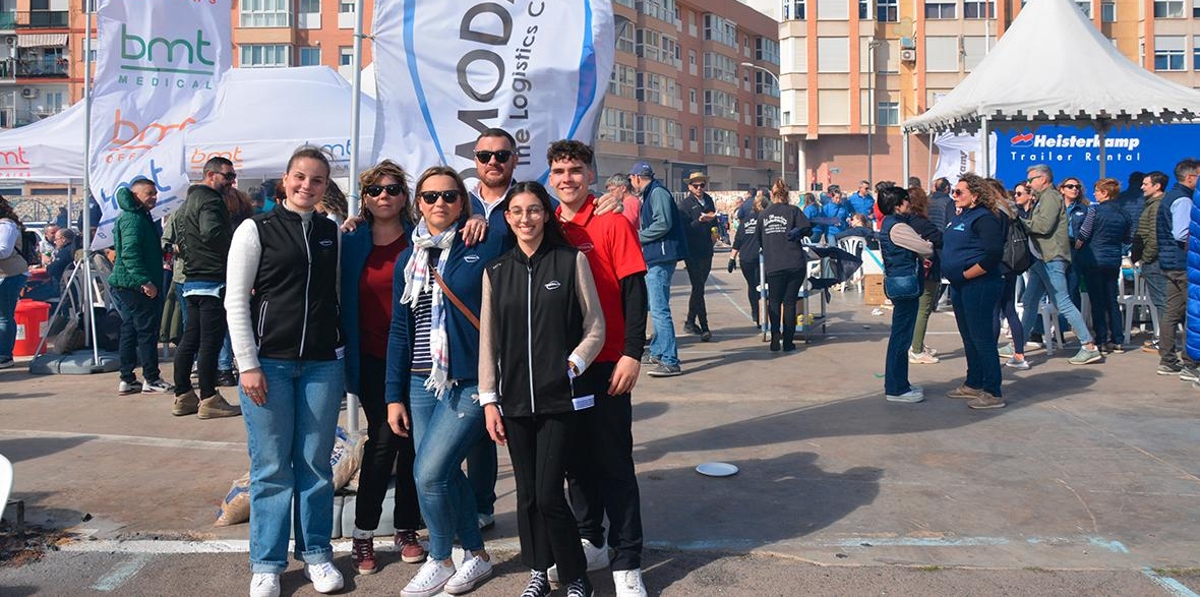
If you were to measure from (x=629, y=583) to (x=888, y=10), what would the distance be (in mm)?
57520

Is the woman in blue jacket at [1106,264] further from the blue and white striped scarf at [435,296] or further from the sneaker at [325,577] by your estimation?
the sneaker at [325,577]

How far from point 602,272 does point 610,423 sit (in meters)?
0.63

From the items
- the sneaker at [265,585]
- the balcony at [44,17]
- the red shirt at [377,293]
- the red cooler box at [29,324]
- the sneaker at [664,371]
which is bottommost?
the sneaker at [265,585]

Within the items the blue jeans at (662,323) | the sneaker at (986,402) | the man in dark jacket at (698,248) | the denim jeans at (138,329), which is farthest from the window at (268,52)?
the sneaker at (986,402)

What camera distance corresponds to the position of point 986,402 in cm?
786

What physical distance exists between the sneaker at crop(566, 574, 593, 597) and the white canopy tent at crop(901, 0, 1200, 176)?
10.8 metres

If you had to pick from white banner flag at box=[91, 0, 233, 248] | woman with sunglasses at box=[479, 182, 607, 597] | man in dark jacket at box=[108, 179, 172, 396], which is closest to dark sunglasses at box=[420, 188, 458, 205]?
woman with sunglasses at box=[479, 182, 607, 597]

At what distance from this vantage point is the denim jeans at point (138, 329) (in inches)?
348

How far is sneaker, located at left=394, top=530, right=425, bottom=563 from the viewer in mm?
4625

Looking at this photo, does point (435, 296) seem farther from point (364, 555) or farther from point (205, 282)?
point (205, 282)

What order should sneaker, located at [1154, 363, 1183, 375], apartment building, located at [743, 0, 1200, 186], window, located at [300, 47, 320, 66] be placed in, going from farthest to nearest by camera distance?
apartment building, located at [743, 0, 1200, 186], window, located at [300, 47, 320, 66], sneaker, located at [1154, 363, 1183, 375]

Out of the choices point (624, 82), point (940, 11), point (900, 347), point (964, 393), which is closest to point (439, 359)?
point (900, 347)

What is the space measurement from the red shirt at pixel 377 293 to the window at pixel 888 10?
186ft

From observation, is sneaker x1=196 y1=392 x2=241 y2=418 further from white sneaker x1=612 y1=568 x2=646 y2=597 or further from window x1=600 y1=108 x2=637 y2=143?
window x1=600 y1=108 x2=637 y2=143
